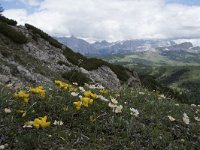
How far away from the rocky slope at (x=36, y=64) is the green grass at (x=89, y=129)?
14732mm

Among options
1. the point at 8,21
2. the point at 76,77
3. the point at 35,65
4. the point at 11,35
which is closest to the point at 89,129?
Answer: the point at 35,65

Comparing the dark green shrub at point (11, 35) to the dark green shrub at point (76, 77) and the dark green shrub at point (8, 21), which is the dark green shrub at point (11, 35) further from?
the dark green shrub at point (8, 21)

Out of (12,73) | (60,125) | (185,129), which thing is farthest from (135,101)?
(12,73)

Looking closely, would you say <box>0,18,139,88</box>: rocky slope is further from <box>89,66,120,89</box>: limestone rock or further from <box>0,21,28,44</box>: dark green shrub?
<box>0,21,28,44</box>: dark green shrub

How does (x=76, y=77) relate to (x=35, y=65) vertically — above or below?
below

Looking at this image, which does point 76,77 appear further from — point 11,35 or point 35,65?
point 11,35

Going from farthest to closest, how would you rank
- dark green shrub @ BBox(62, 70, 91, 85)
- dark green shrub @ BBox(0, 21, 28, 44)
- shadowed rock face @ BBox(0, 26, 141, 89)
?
1. dark green shrub @ BBox(0, 21, 28, 44)
2. dark green shrub @ BBox(62, 70, 91, 85)
3. shadowed rock face @ BBox(0, 26, 141, 89)

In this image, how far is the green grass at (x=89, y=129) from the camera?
22.5 feet

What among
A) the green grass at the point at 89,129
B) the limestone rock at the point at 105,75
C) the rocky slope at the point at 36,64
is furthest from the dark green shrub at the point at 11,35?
the green grass at the point at 89,129

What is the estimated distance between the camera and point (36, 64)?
113 ft

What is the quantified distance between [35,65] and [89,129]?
26896 millimetres

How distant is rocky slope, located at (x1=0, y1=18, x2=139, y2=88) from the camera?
27734 millimetres

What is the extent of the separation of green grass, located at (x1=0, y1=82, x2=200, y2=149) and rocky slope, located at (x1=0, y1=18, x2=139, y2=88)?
14732 millimetres

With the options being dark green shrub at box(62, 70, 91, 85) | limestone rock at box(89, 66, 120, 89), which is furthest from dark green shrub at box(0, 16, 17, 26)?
dark green shrub at box(62, 70, 91, 85)
